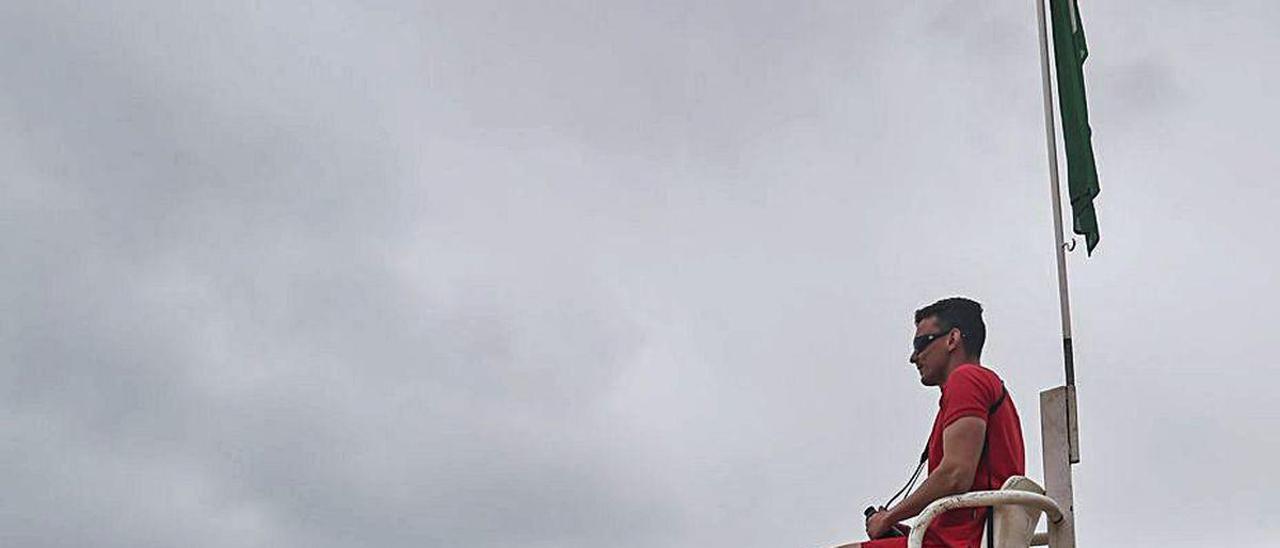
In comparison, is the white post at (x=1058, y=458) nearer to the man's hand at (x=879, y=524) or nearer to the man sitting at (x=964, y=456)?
the man sitting at (x=964, y=456)

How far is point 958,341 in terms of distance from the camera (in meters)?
9.70

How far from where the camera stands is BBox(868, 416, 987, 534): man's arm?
8.92 m

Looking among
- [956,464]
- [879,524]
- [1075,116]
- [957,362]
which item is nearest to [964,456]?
[956,464]

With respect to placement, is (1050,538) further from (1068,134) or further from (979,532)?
(1068,134)

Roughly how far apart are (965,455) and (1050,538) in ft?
1.75

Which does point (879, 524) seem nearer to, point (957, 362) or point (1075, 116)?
point (957, 362)

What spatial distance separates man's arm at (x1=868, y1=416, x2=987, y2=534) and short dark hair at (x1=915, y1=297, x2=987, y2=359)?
30.6 inches

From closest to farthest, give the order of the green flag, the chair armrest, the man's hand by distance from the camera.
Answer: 1. the chair armrest
2. the man's hand
3. the green flag

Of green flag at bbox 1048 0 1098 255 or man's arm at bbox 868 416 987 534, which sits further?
green flag at bbox 1048 0 1098 255

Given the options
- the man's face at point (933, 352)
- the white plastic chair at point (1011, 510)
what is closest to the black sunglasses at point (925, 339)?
the man's face at point (933, 352)

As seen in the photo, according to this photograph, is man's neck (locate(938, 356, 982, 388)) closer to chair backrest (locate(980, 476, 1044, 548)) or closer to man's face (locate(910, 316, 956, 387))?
man's face (locate(910, 316, 956, 387))

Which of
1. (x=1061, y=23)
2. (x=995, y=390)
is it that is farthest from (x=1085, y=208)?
(x=995, y=390)

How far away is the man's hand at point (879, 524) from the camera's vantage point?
917cm

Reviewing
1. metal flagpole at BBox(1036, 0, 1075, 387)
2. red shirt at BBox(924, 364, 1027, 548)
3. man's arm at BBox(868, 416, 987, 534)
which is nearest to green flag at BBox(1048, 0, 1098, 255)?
metal flagpole at BBox(1036, 0, 1075, 387)
